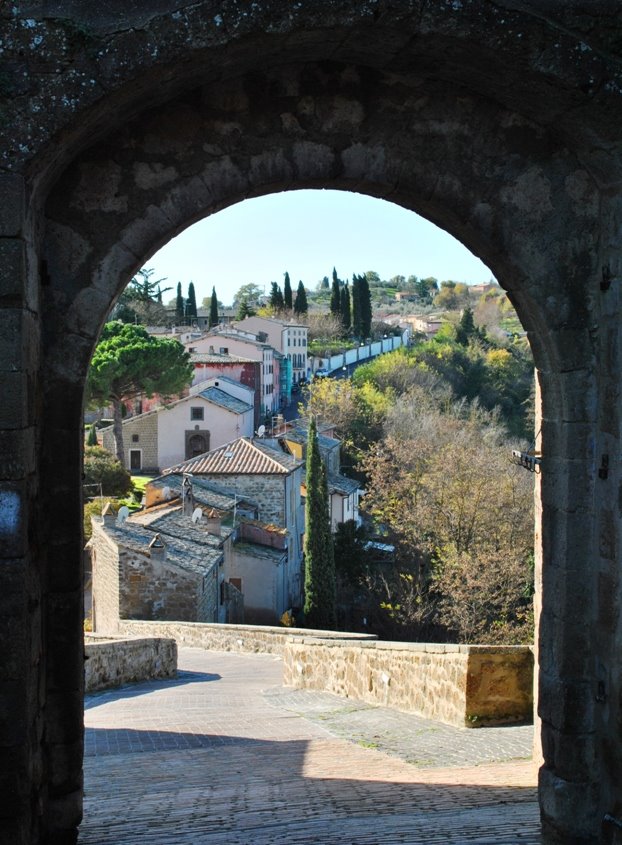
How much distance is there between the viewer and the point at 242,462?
88.3ft

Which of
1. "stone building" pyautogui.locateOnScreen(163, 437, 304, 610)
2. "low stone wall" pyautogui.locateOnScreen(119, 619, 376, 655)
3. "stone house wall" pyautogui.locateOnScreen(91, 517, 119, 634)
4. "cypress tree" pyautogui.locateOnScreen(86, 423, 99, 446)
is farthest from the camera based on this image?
"cypress tree" pyautogui.locateOnScreen(86, 423, 99, 446)

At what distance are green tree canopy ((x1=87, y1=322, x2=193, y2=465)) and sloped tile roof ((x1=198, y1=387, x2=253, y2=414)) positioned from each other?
1.71m

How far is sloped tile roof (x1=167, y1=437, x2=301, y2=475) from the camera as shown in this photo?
26.5 meters

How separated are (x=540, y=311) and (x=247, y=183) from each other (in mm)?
1422

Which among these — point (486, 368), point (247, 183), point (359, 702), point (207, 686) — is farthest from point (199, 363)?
point (247, 183)

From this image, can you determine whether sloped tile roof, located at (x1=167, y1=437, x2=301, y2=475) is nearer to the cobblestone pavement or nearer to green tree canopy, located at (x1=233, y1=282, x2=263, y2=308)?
the cobblestone pavement

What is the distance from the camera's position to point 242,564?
23984 mm

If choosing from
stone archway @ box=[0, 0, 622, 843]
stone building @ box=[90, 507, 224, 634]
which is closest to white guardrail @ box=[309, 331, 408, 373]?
stone building @ box=[90, 507, 224, 634]

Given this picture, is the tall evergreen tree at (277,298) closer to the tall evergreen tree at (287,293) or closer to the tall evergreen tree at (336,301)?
the tall evergreen tree at (287,293)

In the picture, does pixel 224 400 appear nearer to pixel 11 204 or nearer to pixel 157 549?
pixel 157 549

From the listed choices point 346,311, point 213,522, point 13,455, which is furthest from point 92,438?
point 13,455

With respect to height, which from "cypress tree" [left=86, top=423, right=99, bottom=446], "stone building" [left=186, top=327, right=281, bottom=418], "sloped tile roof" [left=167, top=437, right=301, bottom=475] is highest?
"stone building" [left=186, top=327, right=281, bottom=418]

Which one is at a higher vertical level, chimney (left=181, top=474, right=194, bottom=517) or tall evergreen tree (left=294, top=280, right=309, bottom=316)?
tall evergreen tree (left=294, top=280, right=309, bottom=316)

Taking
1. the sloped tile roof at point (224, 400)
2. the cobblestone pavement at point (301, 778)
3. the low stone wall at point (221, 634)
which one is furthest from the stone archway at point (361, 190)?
the sloped tile roof at point (224, 400)
